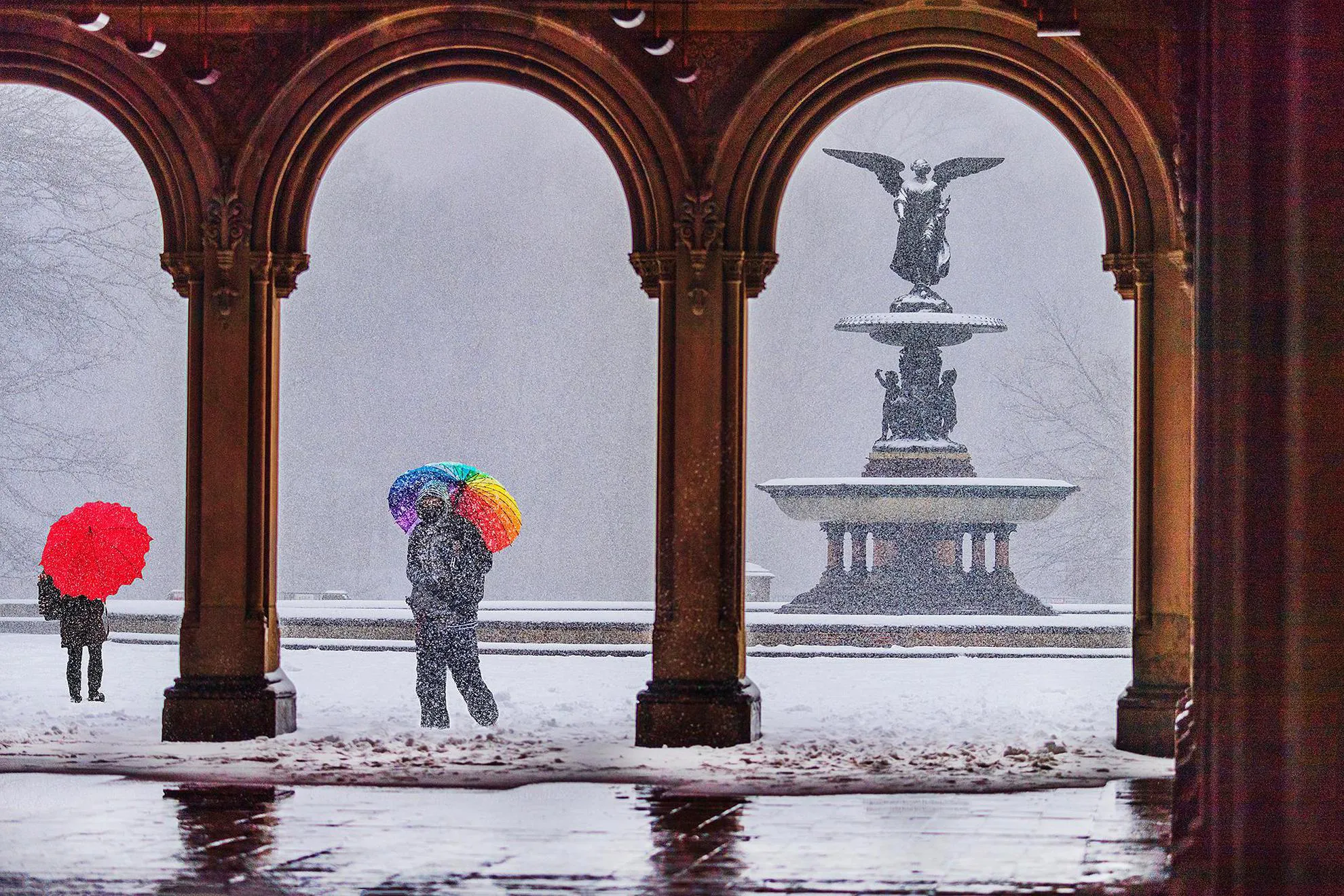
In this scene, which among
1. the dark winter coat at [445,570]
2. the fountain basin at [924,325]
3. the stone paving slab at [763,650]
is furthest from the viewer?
the fountain basin at [924,325]

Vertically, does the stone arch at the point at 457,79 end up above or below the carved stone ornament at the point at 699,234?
above

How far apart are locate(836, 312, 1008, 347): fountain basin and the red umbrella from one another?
9145 mm

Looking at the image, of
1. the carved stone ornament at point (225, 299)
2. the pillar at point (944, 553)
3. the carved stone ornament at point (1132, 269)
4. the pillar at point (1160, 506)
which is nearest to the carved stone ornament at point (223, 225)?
the carved stone ornament at point (225, 299)

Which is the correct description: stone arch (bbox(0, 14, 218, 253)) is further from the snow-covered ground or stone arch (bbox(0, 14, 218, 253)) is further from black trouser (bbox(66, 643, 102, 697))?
black trouser (bbox(66, 643, 102, 697))

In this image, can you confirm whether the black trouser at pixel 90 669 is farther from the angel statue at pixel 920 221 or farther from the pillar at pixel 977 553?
the angel statue at pixel 920 221

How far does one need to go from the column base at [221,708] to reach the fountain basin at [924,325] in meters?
10.5

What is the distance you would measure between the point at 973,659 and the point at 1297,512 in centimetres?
1544

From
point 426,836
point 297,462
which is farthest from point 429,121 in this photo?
point 426,836

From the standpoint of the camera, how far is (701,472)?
11172mm

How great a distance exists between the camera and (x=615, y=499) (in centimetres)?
3588

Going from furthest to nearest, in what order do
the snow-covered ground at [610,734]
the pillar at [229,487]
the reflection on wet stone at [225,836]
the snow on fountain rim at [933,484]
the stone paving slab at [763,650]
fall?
the snow on fountain rim at [933,484], the stone paving slab at [763,650], the pillar at [229,487], the snow-covered ground at [610,734], the reflection on wet stone at [225,836]

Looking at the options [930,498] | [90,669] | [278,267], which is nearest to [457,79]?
[278,267]

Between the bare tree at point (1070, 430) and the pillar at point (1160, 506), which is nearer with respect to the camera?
the pillar at point (1160, 506)

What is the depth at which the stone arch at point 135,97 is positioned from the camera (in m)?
11.4
